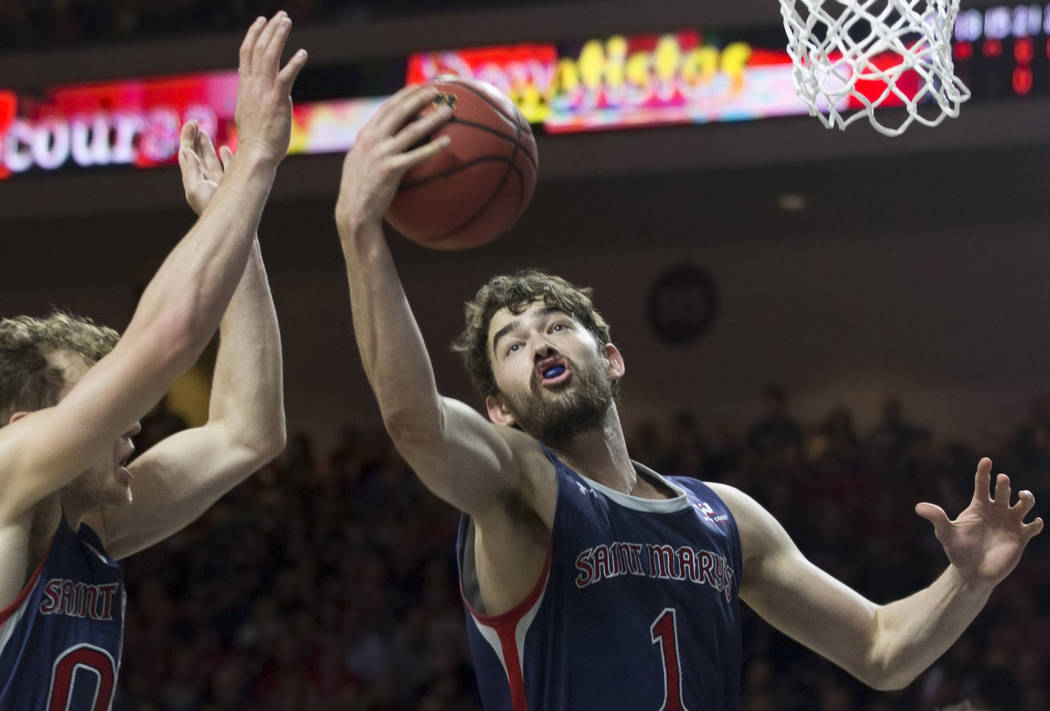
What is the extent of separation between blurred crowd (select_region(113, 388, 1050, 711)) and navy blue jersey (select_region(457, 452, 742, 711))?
14.3ft

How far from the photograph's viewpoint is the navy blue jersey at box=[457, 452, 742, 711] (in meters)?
2.79

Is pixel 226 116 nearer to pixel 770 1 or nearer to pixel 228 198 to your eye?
pixel 770 1

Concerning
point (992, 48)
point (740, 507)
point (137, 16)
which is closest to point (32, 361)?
point (740, 507)

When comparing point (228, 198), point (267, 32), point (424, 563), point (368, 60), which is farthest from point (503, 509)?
point (368, 60)

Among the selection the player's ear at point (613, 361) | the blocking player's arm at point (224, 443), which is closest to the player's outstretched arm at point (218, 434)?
the blocking player's arm at point (224, 443)

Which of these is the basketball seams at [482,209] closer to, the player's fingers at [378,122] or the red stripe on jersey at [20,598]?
the player's fingers at [378,122]

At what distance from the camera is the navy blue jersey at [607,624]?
9.14 ft

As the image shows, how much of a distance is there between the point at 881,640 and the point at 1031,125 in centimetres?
656

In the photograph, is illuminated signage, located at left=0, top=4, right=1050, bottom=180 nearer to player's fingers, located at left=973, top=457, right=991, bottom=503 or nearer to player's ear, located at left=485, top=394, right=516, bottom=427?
player's fingers, located at left=973, top=457, right=991, bottom=503

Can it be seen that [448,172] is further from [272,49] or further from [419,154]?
[272,49]

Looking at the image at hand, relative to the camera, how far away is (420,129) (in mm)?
2494

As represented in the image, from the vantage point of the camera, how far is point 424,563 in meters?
8.69

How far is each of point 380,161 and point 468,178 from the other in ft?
0.81

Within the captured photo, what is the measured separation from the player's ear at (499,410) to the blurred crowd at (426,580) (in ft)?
14.2
